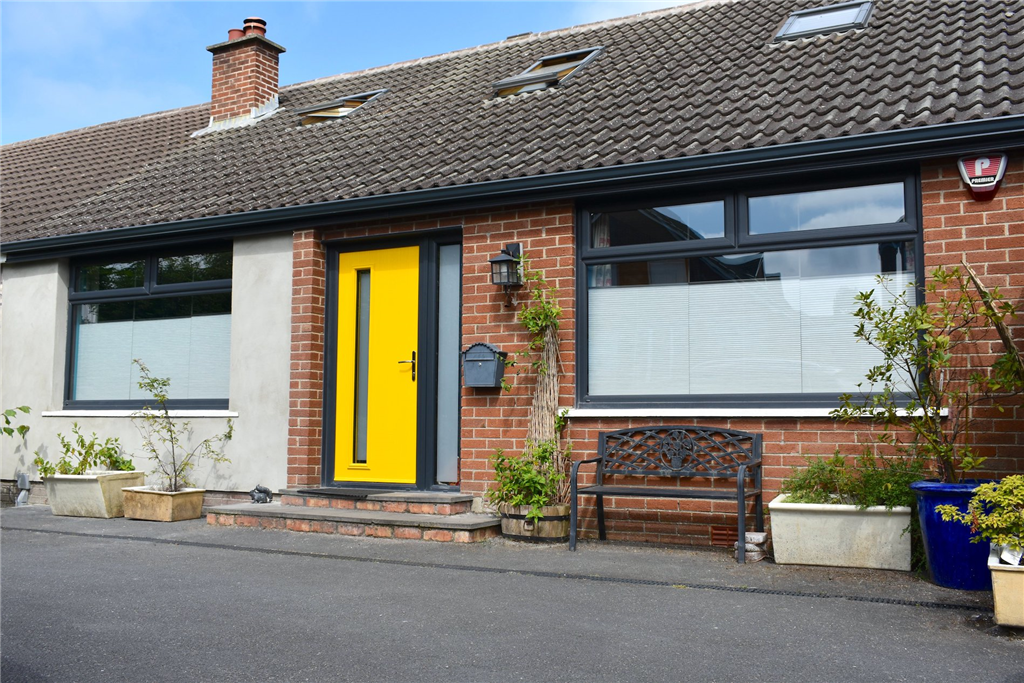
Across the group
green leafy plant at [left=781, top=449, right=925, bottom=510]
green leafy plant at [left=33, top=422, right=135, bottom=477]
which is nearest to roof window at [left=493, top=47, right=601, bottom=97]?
green leafy plant at [left=781, top=449, right=925, bottom=510]

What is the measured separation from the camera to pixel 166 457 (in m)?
9.76

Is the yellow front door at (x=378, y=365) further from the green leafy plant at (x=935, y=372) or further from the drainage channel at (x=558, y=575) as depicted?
the green leafy plant at (x=935, y=372)

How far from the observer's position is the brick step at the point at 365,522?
7441mm

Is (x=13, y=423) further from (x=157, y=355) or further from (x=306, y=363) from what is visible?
(x=306, y=363)

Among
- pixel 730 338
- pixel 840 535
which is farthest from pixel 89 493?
pixel 840 535

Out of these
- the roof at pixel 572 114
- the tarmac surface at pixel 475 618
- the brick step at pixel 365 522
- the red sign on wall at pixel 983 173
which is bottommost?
the tarmac surface at pixel 475 618

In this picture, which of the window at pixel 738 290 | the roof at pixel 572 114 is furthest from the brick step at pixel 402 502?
the roof at pixel 572 114

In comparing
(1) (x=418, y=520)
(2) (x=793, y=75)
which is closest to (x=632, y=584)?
(1) (x=418, y=520)

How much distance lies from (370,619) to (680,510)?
309 cm

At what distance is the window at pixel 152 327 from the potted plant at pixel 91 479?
0.65 meters

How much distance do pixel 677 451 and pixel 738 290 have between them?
53.5 inches

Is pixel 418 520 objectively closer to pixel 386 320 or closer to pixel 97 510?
pixel 386 320

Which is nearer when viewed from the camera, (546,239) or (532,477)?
(532,477)

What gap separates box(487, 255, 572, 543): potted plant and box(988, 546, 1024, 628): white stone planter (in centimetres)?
344
